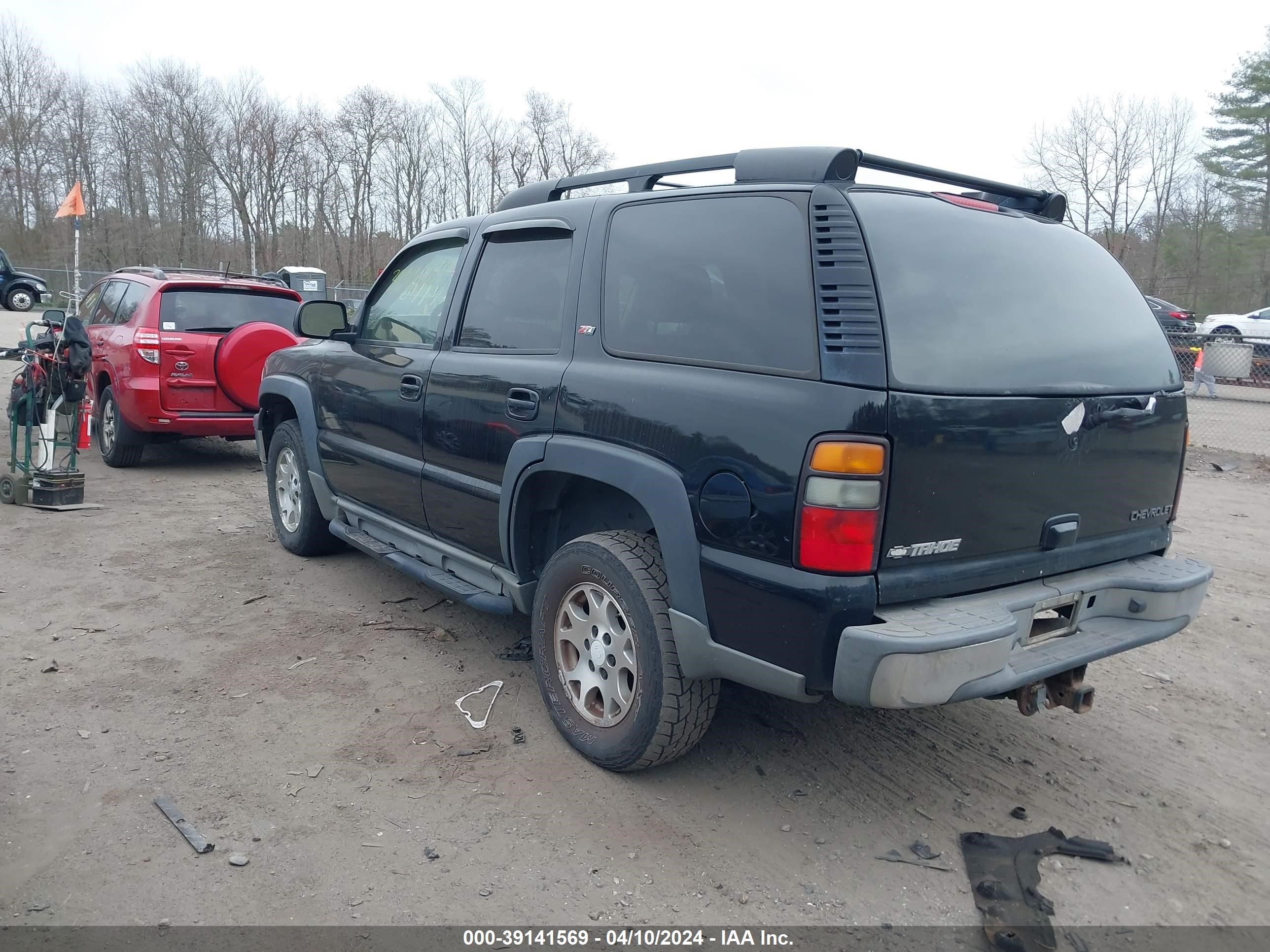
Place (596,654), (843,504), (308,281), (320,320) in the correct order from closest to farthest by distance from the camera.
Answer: (843,504)
(596,654)
(320,320)
(308,281)

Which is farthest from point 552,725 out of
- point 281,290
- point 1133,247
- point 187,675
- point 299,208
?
point 299,208

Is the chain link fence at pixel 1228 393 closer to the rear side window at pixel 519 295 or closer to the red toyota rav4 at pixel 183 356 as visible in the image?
the rear side window at pixel 519 295

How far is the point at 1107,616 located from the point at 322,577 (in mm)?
4155

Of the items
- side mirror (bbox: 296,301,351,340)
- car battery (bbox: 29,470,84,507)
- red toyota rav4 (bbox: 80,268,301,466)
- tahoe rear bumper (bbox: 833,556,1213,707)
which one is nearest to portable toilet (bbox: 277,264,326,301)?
red toyota rav4 (bbox: 80,268,301,466)

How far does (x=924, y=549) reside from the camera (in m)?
2.65

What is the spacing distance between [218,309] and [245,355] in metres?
0.72

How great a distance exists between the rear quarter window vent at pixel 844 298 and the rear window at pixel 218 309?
19.3 ft

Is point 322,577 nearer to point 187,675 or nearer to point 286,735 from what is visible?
point 187,675

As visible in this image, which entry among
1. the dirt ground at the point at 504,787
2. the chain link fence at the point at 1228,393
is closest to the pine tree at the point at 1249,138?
the chain link fence at the point at 1228,393

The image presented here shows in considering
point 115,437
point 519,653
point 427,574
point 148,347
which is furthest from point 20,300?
point 519,653

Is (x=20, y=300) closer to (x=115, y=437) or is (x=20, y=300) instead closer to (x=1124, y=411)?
(x=115, y=437)

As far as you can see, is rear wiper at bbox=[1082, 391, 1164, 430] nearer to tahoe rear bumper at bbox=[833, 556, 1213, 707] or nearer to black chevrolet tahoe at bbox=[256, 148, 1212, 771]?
black chevrolet tahoe at bbox=[256, 148, 1212, 771]

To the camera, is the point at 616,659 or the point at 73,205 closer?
the point at 616,659

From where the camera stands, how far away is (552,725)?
3645 mm
